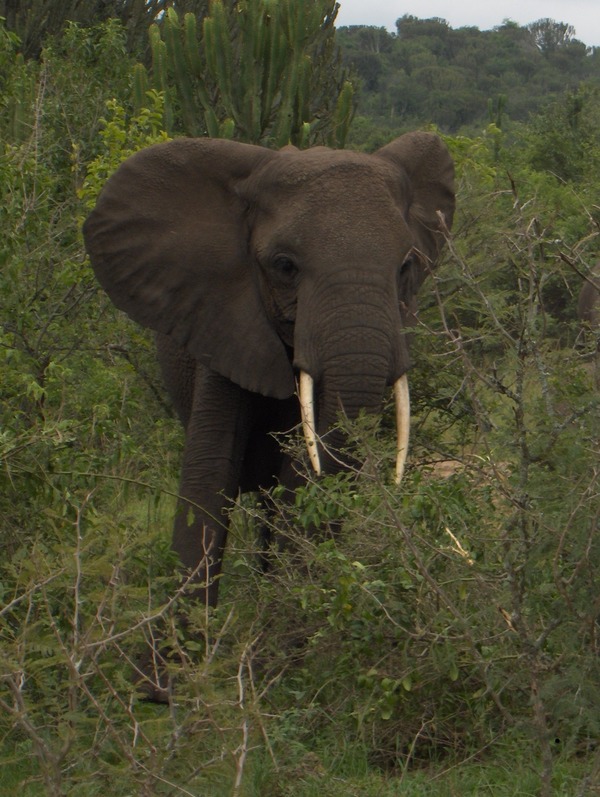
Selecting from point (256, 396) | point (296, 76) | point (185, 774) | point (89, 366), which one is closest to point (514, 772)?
point (185, 774)

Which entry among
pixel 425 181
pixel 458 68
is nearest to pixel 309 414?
pixel 425 181

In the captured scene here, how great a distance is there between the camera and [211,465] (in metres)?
5.44

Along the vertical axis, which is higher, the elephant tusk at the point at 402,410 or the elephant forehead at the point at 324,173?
the elephant forehead at the point at 324,173

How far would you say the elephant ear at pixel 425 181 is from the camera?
5957mm

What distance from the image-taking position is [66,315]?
6234 mm

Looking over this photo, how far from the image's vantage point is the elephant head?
5062 mm

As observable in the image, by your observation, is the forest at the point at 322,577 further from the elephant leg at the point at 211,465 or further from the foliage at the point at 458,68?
the foliage at the point at 458,68

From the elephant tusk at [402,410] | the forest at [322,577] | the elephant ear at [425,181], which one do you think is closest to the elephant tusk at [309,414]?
the forest at [322,577]

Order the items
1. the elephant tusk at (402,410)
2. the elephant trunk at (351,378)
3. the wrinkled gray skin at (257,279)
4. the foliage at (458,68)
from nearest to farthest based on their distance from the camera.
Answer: the elephant trunk at (351,378), the wrinkled gray skin at (257,279), the elephant tusk at (402,410), the foliage at (458,68)

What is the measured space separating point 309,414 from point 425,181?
159cm

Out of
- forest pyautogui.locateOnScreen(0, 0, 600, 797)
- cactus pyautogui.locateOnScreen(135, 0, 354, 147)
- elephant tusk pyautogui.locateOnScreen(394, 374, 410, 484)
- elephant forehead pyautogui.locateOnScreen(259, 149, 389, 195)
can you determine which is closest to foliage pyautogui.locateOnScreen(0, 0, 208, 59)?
cactus pyautogui.locateOnScreen(135, 0, 354, 147)

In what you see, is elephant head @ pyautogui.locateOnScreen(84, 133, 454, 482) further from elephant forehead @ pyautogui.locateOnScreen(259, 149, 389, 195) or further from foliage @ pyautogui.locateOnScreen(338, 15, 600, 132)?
foliage @ pyautogui.locateOnScreen(338, 15, 600, 132)

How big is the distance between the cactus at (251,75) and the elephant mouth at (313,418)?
4564 mm

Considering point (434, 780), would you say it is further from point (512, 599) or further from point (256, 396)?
point (256, 396)
